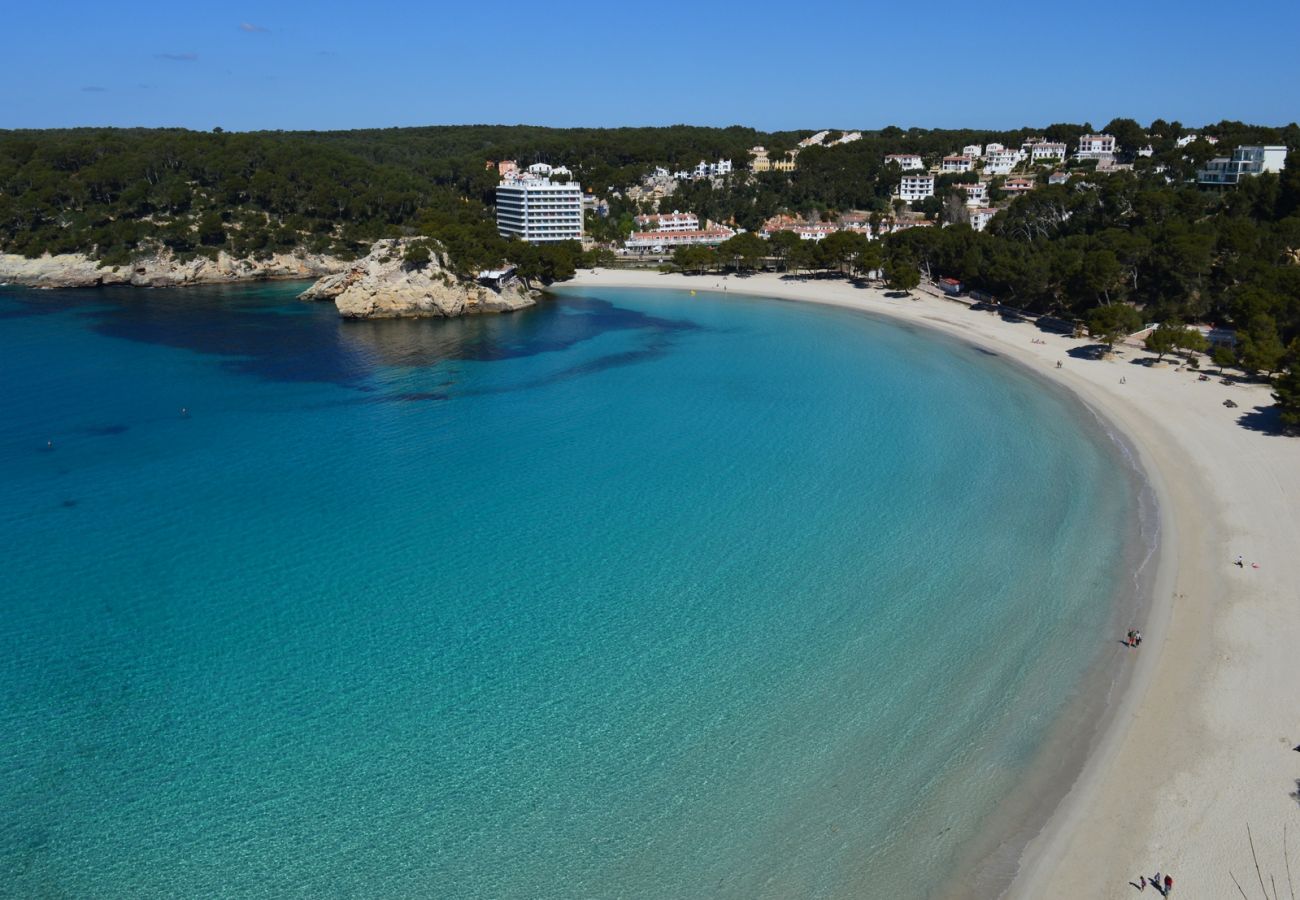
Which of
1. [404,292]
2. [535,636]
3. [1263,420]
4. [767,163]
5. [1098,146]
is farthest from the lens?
[767,163]

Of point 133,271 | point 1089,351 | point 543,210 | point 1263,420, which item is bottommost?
point 1263,420

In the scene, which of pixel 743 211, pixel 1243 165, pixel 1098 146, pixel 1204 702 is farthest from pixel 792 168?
pixel 1204 702

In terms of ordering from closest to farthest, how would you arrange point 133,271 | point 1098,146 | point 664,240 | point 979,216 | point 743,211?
1. point 133,271
2. point 979,216
3. point 664,240
4. point 743,211
5. point 1098,146

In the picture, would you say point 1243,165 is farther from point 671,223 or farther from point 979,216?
point 671,223

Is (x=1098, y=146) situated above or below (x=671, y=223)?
above

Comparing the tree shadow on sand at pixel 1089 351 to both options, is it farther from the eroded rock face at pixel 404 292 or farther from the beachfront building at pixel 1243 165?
the eroded rock face at pixel 404 292

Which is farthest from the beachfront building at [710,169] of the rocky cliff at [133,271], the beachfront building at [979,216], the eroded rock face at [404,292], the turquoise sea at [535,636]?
the turquoise sea at [535,636]
